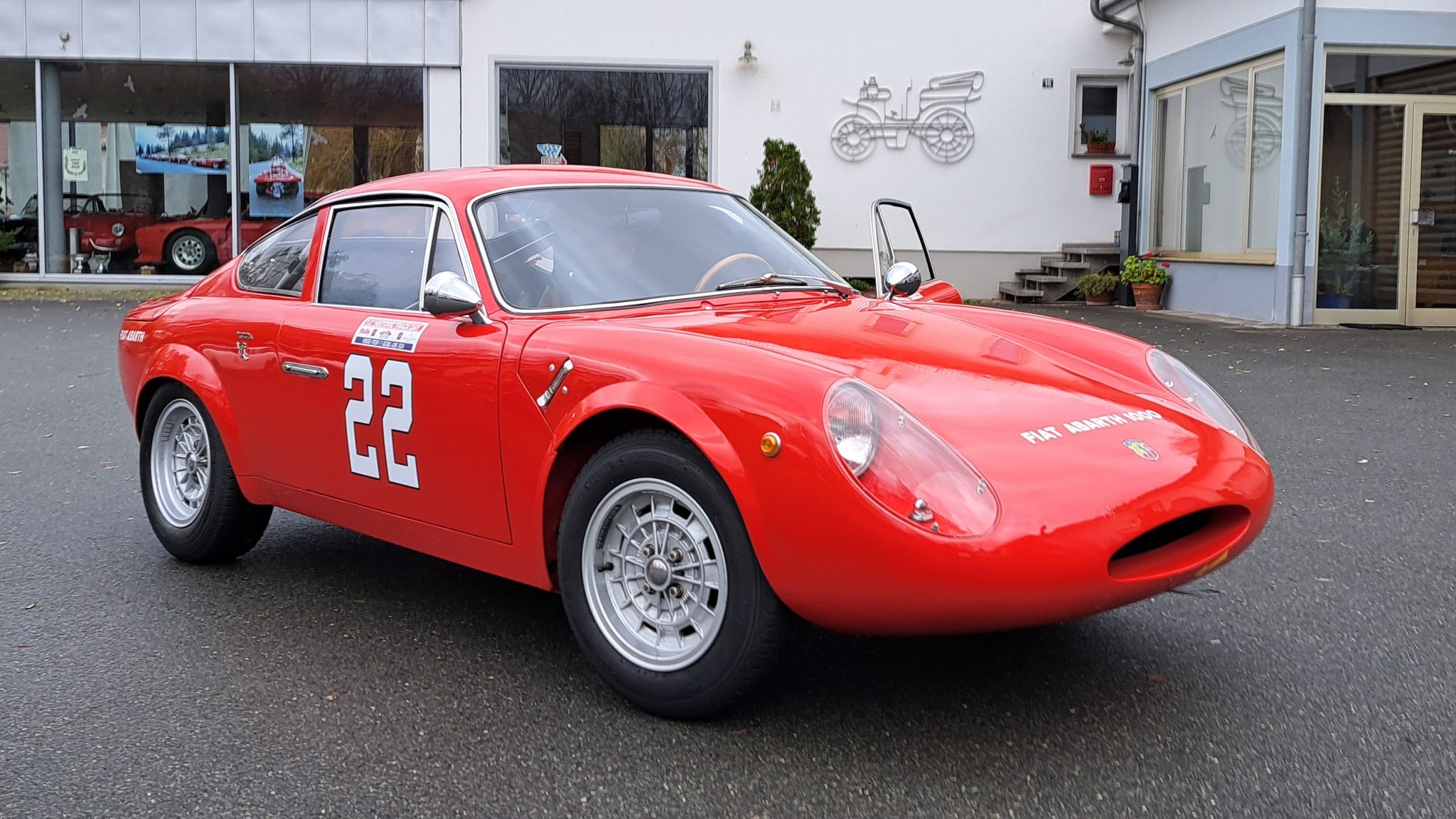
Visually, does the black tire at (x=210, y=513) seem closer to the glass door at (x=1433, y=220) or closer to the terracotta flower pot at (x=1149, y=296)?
the glass door at (x=1433, y=220)

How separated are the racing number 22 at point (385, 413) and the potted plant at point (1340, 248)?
41.0 feet

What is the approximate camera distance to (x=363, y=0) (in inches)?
702

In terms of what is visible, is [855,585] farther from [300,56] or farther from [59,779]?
[300,56]

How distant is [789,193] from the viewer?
17.1 meters

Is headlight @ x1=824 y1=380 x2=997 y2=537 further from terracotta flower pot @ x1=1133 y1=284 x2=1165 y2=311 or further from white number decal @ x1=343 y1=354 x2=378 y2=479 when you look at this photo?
terracotta flower pot @ x1=1133 y1=284 x2=1165 y2=311

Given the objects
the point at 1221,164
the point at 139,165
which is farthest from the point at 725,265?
the point at 139,165

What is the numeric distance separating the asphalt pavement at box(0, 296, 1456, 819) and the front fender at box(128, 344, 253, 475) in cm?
35

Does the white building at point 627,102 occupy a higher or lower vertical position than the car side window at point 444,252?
higher

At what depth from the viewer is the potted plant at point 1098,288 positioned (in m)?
17.2

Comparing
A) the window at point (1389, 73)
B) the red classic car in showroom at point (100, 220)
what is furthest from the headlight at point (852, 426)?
the red classic car in showroom at point (100, 220)

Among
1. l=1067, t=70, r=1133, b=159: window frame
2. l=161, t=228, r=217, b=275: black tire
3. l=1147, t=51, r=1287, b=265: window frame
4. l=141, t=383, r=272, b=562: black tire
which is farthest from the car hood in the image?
l=161, t=228, r=217, b=275: black tire

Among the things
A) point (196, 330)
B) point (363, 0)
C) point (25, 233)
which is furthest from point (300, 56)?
point (196, 330)

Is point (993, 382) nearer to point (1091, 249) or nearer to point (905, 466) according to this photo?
point (905, 466)

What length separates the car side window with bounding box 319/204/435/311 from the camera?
407 cm
